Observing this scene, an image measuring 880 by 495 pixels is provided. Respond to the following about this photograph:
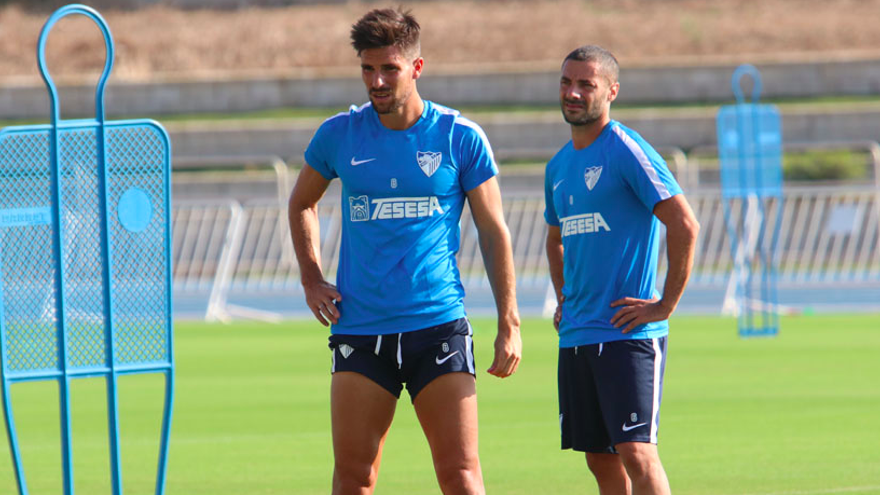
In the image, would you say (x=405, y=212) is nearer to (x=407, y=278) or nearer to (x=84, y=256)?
(x=407, y=278)

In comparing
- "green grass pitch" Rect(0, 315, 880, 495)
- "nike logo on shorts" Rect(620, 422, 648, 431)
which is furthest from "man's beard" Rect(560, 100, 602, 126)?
"green grass pitch" Rect(0, 315, 880, 495)

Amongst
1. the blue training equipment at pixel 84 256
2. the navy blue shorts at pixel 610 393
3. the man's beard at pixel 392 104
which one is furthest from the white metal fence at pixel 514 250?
the man's beard at pixel 392 104

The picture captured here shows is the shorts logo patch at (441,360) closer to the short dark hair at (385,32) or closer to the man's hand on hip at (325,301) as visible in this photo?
the man's hand on hip at (325,301)

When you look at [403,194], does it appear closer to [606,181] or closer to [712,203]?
[606,181]

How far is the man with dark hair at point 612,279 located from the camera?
225 inches

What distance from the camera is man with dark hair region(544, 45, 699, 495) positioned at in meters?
5.73

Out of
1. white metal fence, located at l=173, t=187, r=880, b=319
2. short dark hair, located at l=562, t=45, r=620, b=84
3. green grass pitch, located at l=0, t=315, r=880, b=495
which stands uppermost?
short dark hair, located at l=562, t=45, r=620, b=84

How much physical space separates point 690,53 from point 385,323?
103 feet

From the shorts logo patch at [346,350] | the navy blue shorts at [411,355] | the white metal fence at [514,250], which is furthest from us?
the white metal fence at [514,250]

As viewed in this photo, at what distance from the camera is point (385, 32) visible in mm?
5355

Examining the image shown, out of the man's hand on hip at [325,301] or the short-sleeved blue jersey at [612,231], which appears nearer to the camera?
the man's hand on hip at [325,301]

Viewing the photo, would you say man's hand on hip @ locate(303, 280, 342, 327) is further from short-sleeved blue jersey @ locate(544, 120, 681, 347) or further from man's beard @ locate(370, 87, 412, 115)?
short-sleeved blue jersey @ locate(544, 120, 681, 347)

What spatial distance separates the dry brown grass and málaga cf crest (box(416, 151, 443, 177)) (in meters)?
28.8

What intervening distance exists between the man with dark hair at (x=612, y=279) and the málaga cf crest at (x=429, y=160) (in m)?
0.66
